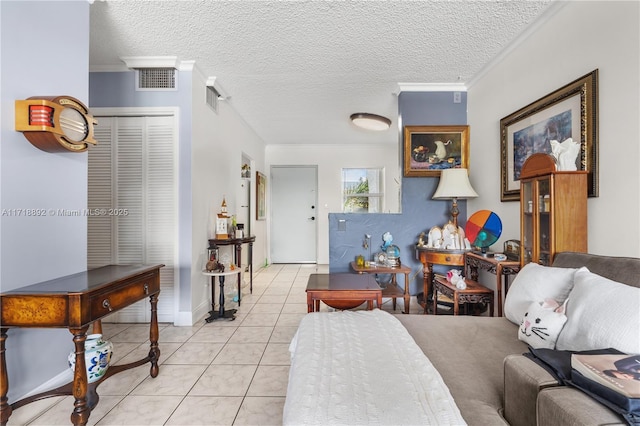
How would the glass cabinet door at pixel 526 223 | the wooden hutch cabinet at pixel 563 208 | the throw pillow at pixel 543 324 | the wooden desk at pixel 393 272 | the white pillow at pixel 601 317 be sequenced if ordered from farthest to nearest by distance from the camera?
the wooden desk at pixel 393 272 < the glass cabinet door at pixel 526 223 < the wooden hutch cabinet at pixel 563 208 < the throw pillow at pixel 543 324 < the white pillow at pixel 601 317

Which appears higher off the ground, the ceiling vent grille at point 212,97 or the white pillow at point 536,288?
the ceiling vent grille at point 212,97

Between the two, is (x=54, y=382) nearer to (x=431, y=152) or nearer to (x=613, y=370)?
(x=613, y=370)

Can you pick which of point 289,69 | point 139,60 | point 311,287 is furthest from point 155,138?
point 311,287

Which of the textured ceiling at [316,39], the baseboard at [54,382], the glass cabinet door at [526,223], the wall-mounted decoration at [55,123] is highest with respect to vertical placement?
the textured ceiling at [316,39]

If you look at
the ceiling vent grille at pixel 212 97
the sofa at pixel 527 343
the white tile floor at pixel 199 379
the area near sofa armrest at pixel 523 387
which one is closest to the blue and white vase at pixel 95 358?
the white tile floor at pixel 199 379

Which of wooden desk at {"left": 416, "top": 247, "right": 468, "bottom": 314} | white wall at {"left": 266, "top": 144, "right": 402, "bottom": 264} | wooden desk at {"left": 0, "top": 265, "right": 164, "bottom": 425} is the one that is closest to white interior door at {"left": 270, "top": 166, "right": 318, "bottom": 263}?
white wall at {"left": 266, "top": 144, "right": 402, "bottom": 264}

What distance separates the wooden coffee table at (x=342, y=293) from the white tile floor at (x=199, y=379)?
1.60 feet

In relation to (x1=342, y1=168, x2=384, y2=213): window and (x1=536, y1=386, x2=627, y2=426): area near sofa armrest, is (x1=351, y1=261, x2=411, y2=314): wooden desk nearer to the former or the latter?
(x1=536, y1=386, x2=627, y2=426): area near sofa armrest

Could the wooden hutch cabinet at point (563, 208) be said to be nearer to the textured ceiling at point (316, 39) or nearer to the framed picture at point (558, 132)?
the framed picture at point (558, 132)

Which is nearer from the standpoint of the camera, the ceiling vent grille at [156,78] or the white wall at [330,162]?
the ceiling vent grille at [156,78]

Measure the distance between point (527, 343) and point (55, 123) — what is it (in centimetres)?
264

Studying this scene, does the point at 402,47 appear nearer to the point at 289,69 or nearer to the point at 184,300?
the point at 289,69

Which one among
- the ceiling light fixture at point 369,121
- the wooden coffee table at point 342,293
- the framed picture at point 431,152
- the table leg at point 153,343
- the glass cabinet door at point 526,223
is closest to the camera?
the table leg at point 153,343

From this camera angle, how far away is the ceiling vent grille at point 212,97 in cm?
325
